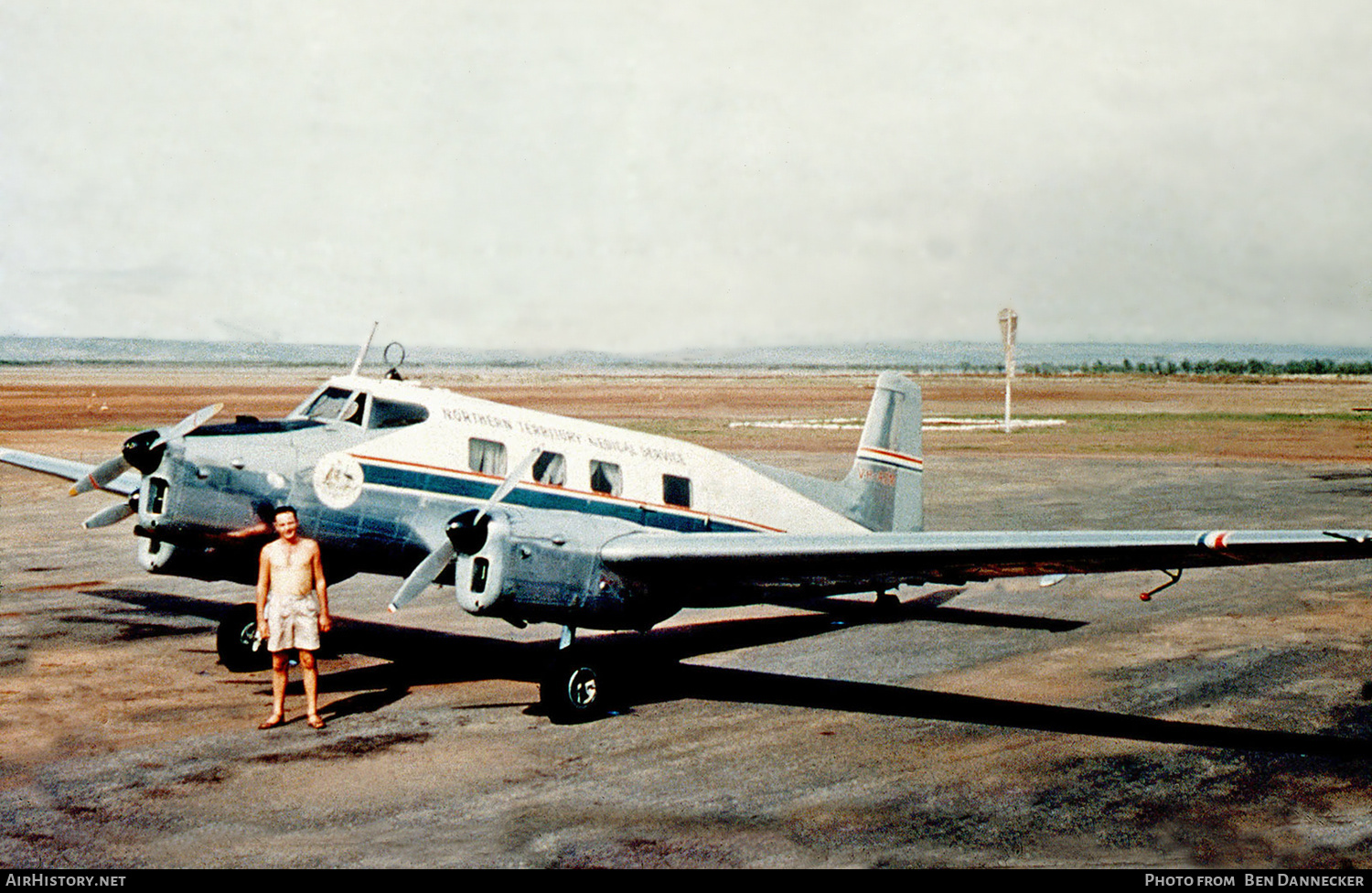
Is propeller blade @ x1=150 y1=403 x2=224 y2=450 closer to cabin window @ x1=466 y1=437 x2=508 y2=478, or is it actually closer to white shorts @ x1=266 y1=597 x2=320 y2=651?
white shorts @ x1=266 y1=597 x2=320 y2=651

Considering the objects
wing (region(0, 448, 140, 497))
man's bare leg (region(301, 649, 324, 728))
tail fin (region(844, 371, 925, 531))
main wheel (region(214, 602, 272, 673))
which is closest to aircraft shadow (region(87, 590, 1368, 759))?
man's bare leg (region(301, 649, 324, 728))

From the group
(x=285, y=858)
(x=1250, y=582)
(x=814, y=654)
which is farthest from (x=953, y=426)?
(x=285, y=858)

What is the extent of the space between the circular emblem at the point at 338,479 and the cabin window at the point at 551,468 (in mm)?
2034

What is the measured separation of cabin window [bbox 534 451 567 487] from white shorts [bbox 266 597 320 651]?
3251 mm

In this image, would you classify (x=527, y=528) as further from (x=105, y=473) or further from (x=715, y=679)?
(x=105, y=473)

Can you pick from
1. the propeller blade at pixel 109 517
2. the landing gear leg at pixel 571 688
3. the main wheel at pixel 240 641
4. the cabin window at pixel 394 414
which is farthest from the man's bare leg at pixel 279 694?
the propeller blade at pixel 109 517

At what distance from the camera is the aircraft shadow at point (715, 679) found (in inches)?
445

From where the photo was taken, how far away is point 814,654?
15.0m

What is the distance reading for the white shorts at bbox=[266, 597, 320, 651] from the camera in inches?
431

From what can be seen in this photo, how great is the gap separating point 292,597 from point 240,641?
329 centimetres

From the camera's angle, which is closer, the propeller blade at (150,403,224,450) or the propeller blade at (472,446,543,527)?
the propeller blade at (472,446,543,527)
